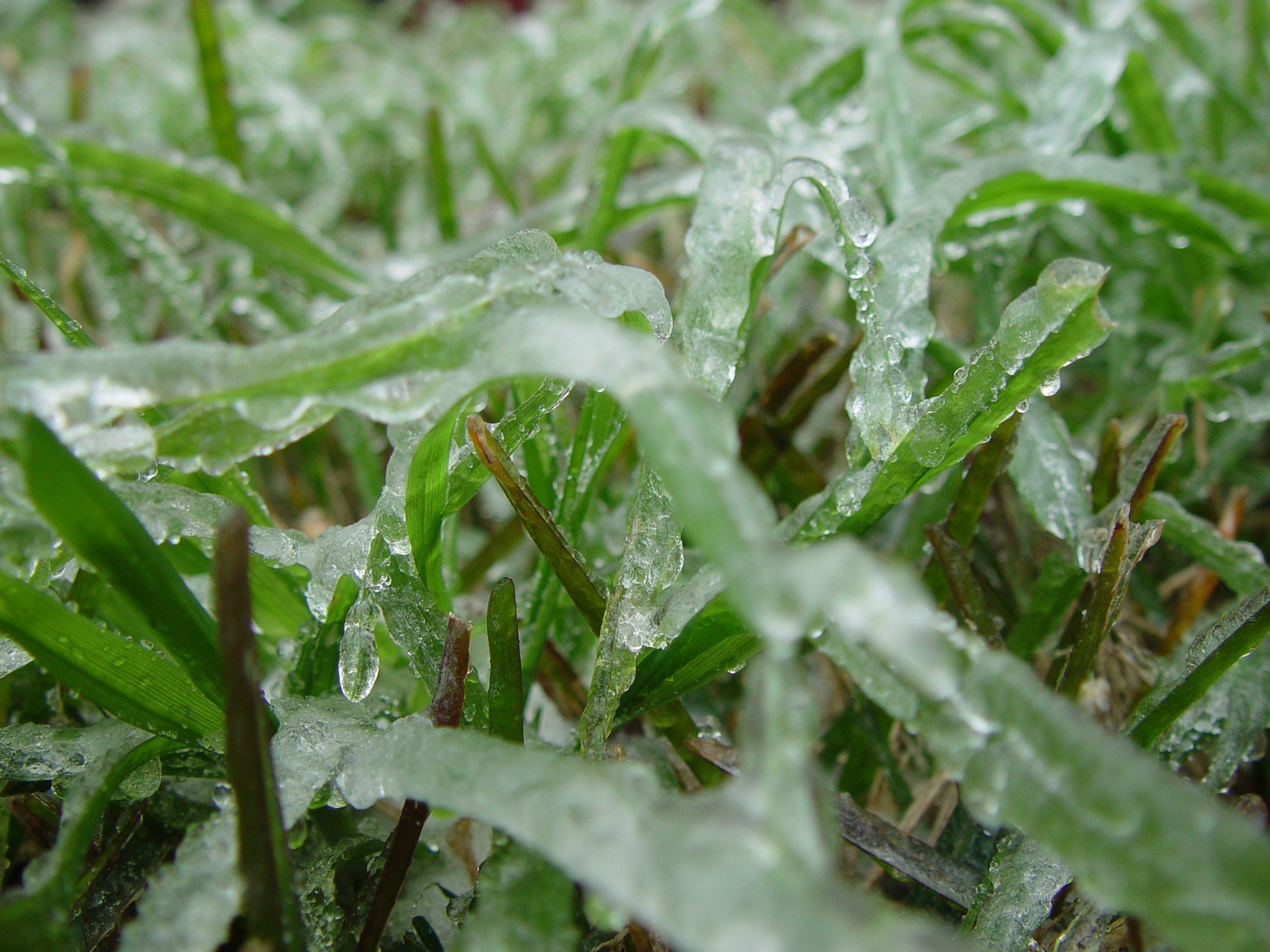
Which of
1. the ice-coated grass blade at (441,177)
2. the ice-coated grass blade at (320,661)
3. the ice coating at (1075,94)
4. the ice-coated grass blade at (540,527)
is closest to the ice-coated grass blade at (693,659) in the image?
the ice-coated grass blade at (540,527)

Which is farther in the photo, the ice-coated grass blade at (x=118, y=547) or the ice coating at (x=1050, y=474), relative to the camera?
the ice coating at (x=1050, y=474)

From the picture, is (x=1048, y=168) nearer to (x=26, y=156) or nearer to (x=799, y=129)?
(x=799, y=129)

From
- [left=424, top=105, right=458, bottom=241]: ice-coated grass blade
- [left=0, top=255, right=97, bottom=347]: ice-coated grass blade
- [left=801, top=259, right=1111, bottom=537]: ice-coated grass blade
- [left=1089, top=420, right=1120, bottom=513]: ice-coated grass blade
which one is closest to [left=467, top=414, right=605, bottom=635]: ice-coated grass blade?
[left=801, top=259, right=1111, bottom=537]: ice-coated grass blade

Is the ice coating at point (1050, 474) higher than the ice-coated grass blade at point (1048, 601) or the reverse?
higher

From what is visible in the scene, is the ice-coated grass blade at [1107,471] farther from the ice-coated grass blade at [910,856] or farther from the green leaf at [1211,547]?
the ice-coated grass blade at [910,856]

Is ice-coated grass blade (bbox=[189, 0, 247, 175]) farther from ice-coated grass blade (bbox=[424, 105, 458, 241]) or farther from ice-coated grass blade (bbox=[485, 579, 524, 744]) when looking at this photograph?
ice-coated grass blade (bbox=[485, 579, 524, 744])

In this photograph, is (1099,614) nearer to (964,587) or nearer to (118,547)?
(964,587)
